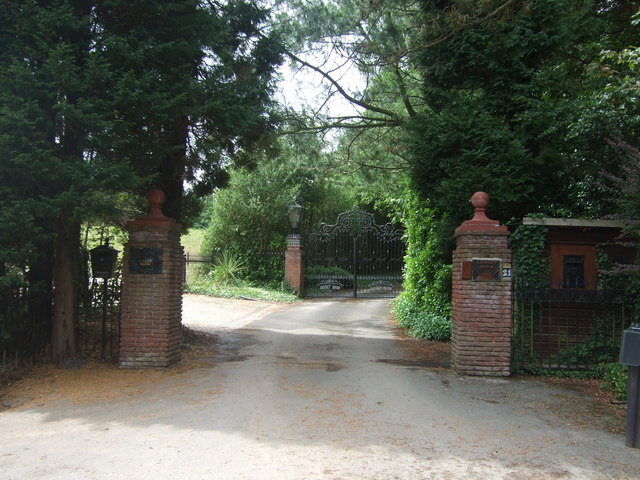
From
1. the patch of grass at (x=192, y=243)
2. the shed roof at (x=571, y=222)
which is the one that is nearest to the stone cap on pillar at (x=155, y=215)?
the shed roof at (x=571, y=222)

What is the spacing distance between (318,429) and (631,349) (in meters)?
2.99

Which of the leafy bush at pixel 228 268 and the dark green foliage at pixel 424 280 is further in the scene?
the leafy bush at pixel 228 268

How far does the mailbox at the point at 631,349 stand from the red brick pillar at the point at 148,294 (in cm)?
571

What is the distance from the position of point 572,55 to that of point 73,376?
1017 cm

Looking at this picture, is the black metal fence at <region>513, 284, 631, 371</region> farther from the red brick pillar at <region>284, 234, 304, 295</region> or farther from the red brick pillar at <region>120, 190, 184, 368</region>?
the red brick pillar at <region>284, 234, 304, 295</region>

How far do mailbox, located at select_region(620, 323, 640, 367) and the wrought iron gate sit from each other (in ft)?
49.6

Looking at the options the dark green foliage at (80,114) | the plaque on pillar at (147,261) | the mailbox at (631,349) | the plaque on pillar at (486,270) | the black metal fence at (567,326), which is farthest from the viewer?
the plaque on pillar at (147,261)

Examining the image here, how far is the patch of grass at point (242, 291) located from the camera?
61.1 ft

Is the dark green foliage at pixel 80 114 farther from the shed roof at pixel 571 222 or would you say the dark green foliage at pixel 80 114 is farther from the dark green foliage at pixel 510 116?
the shed roof at pixel 571 222

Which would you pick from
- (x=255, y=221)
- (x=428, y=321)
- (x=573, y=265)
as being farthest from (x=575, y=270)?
(x=255, y=221)

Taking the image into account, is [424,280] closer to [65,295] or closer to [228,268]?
[65,295]

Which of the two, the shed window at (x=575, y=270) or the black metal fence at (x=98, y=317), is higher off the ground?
the shed window at (x=575, y=270)

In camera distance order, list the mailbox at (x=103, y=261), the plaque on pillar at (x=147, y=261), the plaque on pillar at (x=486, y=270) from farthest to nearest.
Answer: the mailbox at (x=103, y=261)
the plaque on pillar at (x=147, y=261)
the plaque on pillar at (x=486, y=270)

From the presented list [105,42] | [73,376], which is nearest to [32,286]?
[73,376]
